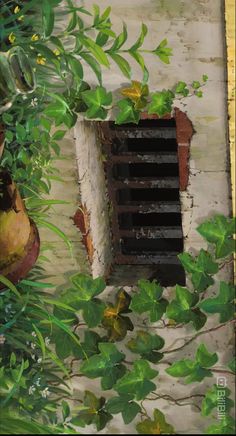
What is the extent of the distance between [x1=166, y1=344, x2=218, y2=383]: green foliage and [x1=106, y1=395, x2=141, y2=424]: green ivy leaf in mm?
220

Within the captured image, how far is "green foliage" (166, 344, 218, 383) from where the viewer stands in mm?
2818

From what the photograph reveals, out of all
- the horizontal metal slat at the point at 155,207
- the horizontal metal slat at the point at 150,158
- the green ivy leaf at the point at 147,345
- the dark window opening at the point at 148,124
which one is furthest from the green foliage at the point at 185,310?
the dark window opening at the point at 148,124

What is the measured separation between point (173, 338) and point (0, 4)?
1404mm

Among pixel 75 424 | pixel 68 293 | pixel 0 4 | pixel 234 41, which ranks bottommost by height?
pixel 75 424

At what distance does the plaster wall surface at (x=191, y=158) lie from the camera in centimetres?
251

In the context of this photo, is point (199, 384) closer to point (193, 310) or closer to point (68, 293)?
point (193, 310)

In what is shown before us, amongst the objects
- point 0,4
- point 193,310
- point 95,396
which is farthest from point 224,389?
point 0,4

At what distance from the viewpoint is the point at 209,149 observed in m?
2.65

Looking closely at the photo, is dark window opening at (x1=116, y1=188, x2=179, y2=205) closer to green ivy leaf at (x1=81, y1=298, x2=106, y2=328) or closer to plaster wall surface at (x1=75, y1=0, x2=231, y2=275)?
plaster wall surface at (x1=75, y1=0, x2=231, y2=275)

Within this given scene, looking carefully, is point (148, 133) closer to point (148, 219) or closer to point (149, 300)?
point (148, 219)

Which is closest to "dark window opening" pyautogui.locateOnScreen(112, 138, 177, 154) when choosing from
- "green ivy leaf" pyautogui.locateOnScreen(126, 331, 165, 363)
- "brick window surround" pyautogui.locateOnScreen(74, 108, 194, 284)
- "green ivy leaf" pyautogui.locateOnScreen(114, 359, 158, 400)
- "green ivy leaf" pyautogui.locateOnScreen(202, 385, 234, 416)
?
"brick window surround" pyautogui.locateOnScreen(74, 108, 194, 284)

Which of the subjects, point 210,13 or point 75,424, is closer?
point 210,13

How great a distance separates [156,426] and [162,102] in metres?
1.29

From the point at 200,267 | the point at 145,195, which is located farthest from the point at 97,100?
the point at 200,267
